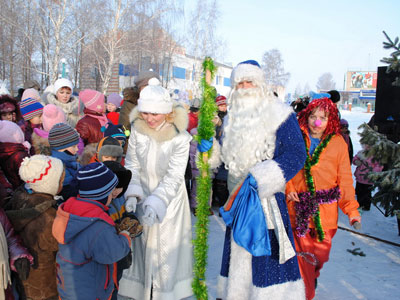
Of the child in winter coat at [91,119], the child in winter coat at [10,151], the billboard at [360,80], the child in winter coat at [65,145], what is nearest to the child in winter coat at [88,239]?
the child in winter coat at [65,145]

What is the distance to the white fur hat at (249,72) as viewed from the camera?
2593mm

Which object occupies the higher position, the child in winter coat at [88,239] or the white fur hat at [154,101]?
the white fur hat at [154,101]

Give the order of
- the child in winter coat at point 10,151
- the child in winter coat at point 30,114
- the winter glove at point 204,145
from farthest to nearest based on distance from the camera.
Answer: the child in winter coat at point 30,114 < the child in winter coat at point 10,151 < the winter glove at point 204,145

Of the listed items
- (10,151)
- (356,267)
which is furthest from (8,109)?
(356,267)

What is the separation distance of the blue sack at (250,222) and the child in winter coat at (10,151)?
235 cm

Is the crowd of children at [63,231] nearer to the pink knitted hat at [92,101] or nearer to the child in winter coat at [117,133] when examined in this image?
the child in winter coat at [117,133]

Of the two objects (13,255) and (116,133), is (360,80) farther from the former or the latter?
(13,255)

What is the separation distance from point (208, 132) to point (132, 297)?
1732mm

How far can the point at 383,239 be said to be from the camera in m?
4.95

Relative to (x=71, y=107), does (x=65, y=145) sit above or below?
below

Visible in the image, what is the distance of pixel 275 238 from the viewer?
2416mm

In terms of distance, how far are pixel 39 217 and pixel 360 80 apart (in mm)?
84819

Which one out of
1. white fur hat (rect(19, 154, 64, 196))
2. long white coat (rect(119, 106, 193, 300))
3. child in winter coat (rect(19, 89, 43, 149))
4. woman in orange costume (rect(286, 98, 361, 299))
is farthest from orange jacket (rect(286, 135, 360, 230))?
child in winter coat (rect(19, 89, 43, 149))

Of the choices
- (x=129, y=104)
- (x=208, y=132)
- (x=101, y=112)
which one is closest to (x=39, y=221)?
(x=208, y=132)
